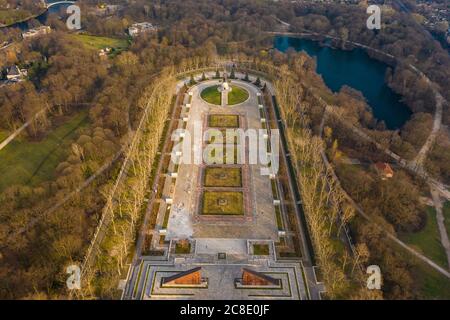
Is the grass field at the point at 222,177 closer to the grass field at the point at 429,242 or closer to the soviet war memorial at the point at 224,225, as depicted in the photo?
the soviet war memorial at the point at 224,225

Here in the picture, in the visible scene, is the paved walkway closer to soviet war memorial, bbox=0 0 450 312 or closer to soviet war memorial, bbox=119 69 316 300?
soviet war memorial, bbox=0 0 450 312

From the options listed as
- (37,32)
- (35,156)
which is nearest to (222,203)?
(35,156)

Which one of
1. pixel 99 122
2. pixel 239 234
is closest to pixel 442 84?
pixel 239 234

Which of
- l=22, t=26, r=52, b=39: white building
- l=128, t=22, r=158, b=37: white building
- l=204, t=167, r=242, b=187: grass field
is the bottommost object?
l=204, t=167, r=242, b=187: grass field

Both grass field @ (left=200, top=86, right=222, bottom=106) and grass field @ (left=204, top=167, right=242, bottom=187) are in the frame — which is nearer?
grass field @ (left=204, top=167, right=242, bottom=187)

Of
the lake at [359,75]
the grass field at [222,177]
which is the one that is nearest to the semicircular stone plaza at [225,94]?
the grass field at [222,177]

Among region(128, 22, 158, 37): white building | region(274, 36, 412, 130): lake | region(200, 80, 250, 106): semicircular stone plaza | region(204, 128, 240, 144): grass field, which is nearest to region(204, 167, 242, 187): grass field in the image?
region(204, 128, 240, 144): grass field

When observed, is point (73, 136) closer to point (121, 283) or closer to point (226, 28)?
point (121, 283)
